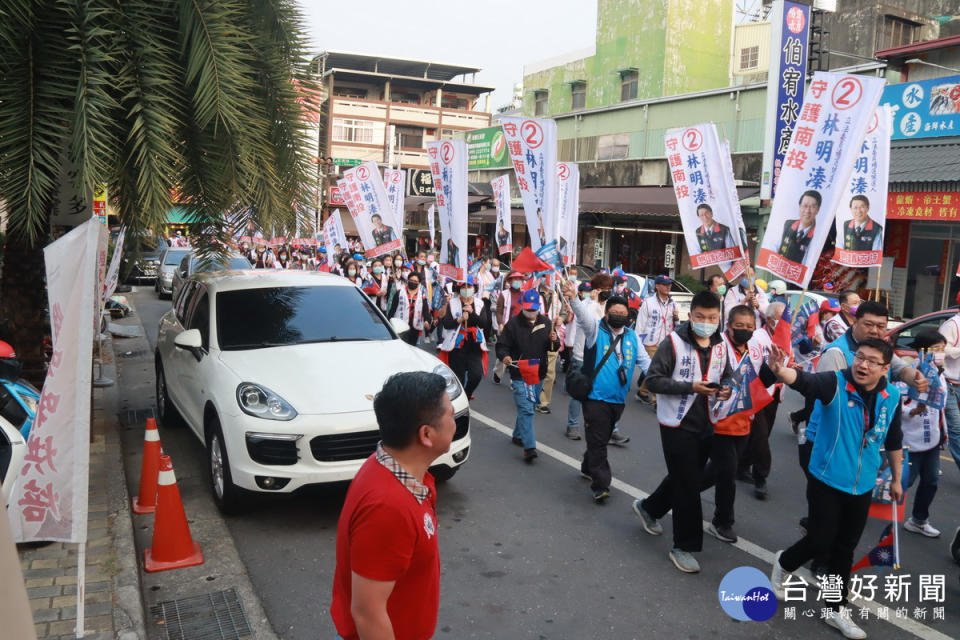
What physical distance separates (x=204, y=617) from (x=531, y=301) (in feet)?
14.1

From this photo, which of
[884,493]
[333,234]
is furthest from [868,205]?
[333,234]

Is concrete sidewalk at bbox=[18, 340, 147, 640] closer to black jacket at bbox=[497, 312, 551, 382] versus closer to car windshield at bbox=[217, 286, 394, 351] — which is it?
car windshield at bbox=[217, 286, 394, 351]

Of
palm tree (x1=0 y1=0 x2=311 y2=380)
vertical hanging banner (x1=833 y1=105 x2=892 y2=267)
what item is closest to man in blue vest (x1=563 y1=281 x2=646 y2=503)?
vertical hanging banner (x1=833 y1=105 x2=892 y2=267)

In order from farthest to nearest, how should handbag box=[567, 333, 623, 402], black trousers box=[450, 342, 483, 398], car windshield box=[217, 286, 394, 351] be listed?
black trousers box=[450, 342, 483, 398] < car windshield box=[217, 286, 394, 351] < handbag box=[567, 333, 623, 402]

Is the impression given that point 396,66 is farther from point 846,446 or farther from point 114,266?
point 846,446

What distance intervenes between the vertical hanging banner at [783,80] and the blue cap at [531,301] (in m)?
9.86

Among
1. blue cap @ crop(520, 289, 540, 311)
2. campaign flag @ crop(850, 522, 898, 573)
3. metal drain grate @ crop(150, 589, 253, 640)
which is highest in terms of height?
blue cap @ crop(520, 289, 540, 311)

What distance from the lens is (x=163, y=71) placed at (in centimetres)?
587

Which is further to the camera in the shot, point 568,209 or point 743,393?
point 568,209

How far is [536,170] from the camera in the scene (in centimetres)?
986

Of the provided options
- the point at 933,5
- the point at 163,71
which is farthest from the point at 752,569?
the point at 933,5

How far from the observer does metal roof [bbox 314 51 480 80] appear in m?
61.8

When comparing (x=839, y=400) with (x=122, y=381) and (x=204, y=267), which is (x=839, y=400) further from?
(x=122, y=381)

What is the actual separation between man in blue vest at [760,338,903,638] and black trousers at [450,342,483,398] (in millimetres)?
4609
